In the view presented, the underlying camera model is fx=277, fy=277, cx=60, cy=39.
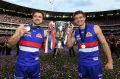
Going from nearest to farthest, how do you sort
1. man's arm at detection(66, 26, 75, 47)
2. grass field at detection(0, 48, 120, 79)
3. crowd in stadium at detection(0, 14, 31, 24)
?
man's arm at detection(66, 26, 75, 47), grass field at detection(0, 48, 120, 79), crowd in stadium at detection(0, 14, 31, 24)

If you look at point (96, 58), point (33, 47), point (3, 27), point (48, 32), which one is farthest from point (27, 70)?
point (3, 27)

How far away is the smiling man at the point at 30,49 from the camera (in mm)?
6625

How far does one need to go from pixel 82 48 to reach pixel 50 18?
93.4 metres

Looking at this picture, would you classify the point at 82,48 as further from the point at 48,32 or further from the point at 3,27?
the point at 3,27

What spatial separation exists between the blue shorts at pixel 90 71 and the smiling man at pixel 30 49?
1113 mm

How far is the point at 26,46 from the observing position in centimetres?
670

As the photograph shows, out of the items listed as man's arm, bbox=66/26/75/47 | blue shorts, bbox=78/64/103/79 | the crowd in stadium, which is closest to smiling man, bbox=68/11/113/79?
blue shorts, bbox=78/64/103/79

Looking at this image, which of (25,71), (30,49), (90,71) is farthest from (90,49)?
(25,71)

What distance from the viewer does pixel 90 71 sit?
6.80 meters

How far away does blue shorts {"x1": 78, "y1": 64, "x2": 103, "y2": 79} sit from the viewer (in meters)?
6.78

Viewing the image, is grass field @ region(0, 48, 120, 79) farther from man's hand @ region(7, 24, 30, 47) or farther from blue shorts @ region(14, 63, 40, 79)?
man's hand @ region(7, 24, 30, 47)

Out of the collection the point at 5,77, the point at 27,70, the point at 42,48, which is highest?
the point at 42,48

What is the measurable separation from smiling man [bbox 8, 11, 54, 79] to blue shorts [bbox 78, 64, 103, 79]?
1.11 metres

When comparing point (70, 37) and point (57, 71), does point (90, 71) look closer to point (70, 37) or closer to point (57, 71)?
point (70, 37)
